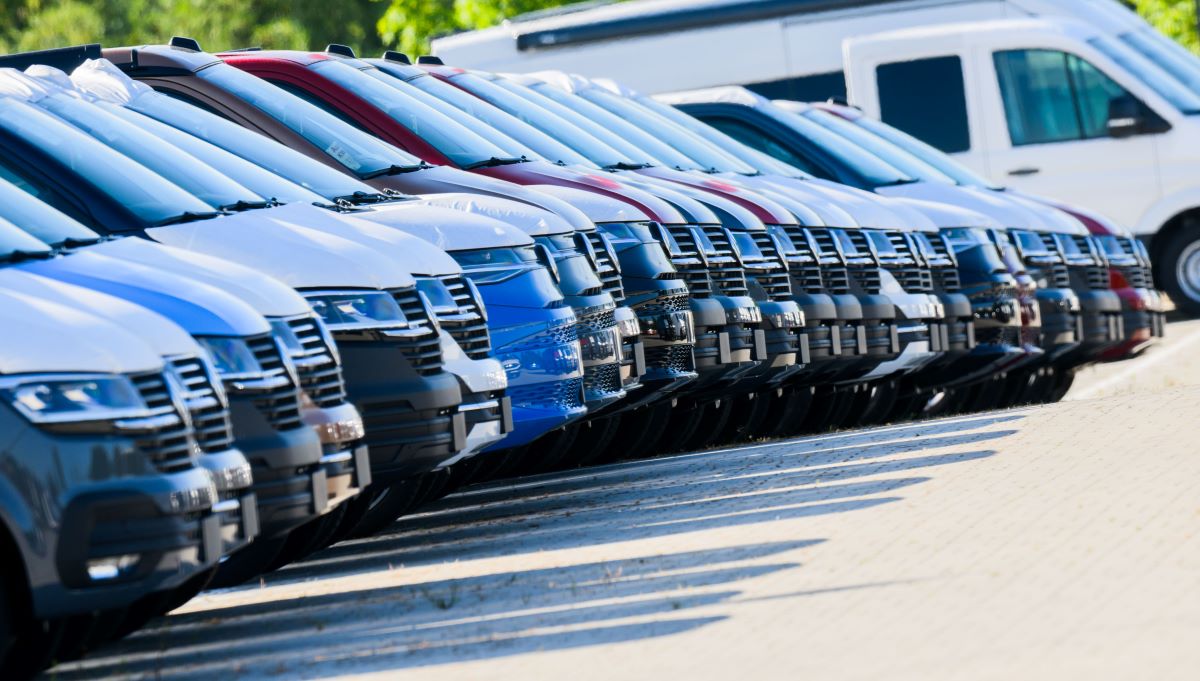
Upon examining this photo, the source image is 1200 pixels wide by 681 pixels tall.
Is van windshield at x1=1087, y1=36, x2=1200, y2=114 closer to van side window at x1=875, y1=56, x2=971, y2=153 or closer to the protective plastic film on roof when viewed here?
van side window at x1=875, y1=56, x2=971, y2=153

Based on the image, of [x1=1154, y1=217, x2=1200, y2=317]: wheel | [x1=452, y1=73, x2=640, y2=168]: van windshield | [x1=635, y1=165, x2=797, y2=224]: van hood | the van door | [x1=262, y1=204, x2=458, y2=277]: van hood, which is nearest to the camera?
[x1=262, y1=204, x2=458, y2=277]: van hood

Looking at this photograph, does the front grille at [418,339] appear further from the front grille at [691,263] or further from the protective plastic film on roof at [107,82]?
the front grille at [691,263]

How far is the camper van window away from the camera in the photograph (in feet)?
83.1

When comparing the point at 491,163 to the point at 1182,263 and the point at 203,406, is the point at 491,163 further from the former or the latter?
the point at 1182,263

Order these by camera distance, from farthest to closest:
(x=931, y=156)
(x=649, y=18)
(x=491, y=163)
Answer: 1. (x=649, y=18)
2. (x=931, y=156)
3. (x=491, y=163)

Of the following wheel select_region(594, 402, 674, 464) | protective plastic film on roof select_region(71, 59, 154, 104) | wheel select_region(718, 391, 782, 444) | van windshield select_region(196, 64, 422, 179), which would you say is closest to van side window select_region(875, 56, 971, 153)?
wheel select_region(718, 391, 782, 444)

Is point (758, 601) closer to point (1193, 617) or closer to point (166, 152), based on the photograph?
point (1193, 617)

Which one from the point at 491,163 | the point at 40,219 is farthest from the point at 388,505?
the point at 491,163

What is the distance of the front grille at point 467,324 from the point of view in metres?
10.5

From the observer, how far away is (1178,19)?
149 ft

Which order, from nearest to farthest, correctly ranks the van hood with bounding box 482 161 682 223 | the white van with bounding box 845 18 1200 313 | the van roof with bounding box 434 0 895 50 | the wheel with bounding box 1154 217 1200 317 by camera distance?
the van hood with bounding box 482 161 682 223 < the white van with bounding box 845 18 1200 313 < the wheel with bounding box 1154 217 1200 317 < the van roof with bounding box 434 0 895 50

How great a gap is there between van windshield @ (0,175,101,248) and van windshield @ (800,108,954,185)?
10953 millimetres

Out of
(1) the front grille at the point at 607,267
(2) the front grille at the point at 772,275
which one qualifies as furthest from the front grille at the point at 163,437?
(2) the front grille at the point at 772,275

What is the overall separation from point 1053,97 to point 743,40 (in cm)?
325
